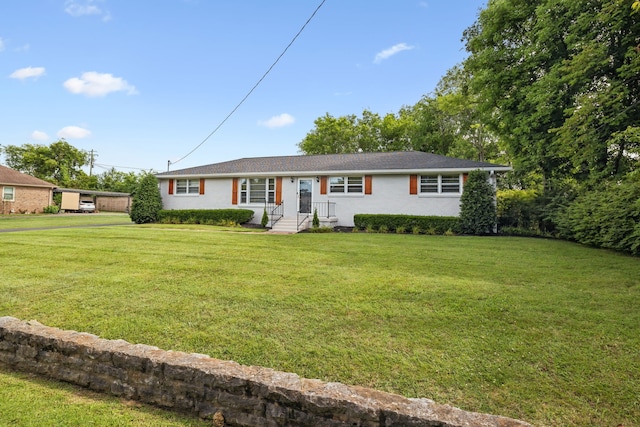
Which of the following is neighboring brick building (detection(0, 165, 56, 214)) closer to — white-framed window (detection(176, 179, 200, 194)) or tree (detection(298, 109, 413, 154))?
white-framed window (detection(176, 179, 200, 194))

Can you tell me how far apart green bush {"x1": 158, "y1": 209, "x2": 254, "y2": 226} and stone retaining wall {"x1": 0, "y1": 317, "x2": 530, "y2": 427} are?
13.2m

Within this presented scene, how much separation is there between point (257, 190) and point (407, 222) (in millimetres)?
8266

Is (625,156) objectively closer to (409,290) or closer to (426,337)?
(409,290)

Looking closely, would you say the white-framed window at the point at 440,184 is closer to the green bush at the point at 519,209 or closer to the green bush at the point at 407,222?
the green bush at the point at 407,222

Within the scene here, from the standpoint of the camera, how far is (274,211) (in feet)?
54.5

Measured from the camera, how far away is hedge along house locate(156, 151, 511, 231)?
1464 centimetres

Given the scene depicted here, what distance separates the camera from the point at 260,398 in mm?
2234

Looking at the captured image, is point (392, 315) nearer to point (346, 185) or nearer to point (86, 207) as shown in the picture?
point (346, 185)

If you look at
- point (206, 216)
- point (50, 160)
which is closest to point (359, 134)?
point (206, 216)

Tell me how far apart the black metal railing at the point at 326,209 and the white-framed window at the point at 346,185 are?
67 cm

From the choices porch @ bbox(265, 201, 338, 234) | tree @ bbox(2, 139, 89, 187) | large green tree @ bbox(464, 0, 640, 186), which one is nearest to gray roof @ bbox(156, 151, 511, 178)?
porch @ bbox(265, 201, 338, 234)

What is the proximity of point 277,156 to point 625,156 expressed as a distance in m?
17.0

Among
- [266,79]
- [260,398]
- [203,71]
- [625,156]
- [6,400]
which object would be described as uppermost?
[203,71]

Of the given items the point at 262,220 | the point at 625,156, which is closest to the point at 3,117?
the point at 262,220
